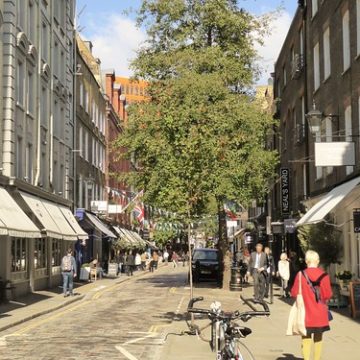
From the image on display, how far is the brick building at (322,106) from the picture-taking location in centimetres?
1898

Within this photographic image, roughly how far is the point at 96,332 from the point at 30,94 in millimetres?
14385

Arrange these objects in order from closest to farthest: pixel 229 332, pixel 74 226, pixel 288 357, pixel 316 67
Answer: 1. pixel 229 332
2. pixel 288 357
3. pixel 316 67
4. pixel 74 226

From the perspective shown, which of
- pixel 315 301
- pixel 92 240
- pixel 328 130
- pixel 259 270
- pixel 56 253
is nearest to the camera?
pixel 315 301

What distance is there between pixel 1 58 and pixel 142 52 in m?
8.04

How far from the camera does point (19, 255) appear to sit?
23859mm

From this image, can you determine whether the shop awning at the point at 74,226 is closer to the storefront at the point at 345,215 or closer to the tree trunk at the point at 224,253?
the tree trunk at the point at 224,253

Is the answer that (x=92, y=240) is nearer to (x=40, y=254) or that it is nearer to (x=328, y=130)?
(x=40, y=254)

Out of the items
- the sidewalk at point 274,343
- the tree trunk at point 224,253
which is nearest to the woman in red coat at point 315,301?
the sidewalk at point 274,343

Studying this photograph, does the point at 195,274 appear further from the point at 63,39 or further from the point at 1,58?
the point at 1,58

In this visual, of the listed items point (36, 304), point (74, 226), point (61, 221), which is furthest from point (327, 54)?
point (36, 304)

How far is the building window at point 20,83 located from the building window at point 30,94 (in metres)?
0.95

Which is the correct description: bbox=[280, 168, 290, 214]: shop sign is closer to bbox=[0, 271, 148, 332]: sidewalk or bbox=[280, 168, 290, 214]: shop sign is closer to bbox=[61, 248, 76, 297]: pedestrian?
bbox=[0, 271, 148, 332]: sidewalk

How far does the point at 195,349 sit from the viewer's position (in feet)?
33.8

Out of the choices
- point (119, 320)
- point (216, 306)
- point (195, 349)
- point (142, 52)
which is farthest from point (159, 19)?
point (216, 306)
